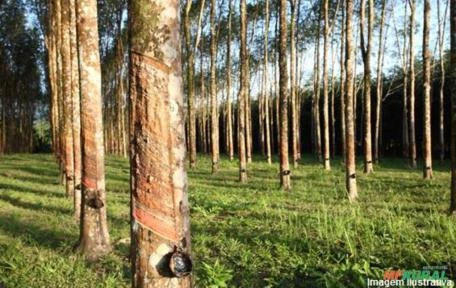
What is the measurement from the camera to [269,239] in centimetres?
654

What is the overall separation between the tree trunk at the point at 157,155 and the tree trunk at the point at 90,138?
4329mm

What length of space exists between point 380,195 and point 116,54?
23187 millimetres

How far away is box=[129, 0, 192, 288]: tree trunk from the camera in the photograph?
7.26ft

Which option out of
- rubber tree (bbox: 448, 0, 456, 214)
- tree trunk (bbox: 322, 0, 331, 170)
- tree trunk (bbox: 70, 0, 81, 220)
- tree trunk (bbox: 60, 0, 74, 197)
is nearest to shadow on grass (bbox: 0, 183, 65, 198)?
tree trunk (bbox: 60, 0, 74, 197)

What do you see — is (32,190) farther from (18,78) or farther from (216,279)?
(18,78)

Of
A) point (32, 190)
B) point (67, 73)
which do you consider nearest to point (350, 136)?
point (67, 73)

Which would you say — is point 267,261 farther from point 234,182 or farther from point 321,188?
point 234,182

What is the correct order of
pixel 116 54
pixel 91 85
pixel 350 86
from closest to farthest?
pixel 91 85
pixel 350 86
pixel 116 54

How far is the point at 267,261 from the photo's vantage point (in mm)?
5559

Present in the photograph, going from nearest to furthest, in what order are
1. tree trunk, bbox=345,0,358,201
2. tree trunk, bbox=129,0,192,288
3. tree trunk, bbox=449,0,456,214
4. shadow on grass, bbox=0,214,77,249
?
tree trunk, bbox=129,0,192,288
shadow on grass, bbox=0,214,77,249
tree trunk, bbox=449,0,456,214
tree trunk, bbox=345,0,358,201

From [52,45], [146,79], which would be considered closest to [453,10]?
[146,79]

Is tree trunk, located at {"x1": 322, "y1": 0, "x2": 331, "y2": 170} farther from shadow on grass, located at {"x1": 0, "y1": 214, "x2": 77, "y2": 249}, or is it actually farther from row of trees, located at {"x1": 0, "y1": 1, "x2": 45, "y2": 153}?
row of trees, located at {"x1": 0, "y1": 1, "x2": 45, "y2": 153}

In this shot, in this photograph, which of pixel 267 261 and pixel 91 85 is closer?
pixel 267 261

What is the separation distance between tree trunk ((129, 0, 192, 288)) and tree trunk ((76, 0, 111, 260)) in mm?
4329
